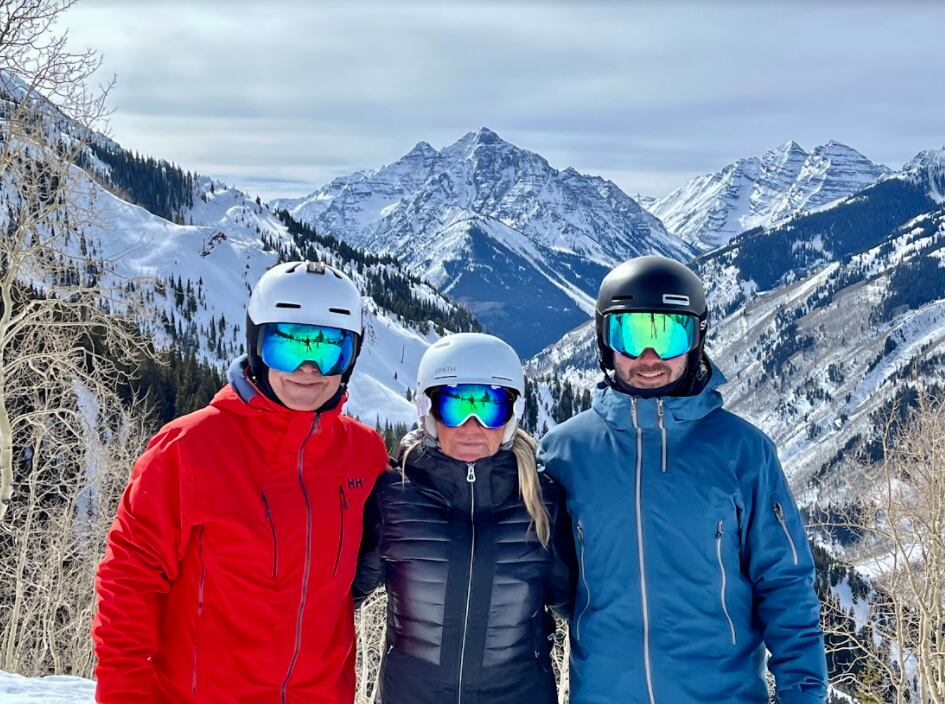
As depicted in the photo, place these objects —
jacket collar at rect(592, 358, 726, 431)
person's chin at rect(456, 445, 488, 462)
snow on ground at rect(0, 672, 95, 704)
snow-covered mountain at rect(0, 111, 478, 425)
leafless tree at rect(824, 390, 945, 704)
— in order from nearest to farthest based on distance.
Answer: jacket collar at rect(592, 358, 726, 431), person's chin at rect(456, 445, 488, 462), snow on ground at rect(0, 672, 95, 704), leafless tree at rect(824, 390, 945, 704), snow-covered mountain at rect(0, 111, 478, 425)

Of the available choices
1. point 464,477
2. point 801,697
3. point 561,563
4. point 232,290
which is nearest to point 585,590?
point 561,563

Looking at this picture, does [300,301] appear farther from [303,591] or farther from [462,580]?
[462,580]

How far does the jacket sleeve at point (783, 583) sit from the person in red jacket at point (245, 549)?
178cm

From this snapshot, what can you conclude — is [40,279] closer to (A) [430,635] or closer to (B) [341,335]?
(B) [341,335]

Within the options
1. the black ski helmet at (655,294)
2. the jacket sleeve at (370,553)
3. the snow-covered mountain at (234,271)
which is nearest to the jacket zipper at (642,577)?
the black ski helmet at (655,294)

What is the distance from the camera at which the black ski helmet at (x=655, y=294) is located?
12.4 feet

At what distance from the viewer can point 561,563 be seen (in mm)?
3588

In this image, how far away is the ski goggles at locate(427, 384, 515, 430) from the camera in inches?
147

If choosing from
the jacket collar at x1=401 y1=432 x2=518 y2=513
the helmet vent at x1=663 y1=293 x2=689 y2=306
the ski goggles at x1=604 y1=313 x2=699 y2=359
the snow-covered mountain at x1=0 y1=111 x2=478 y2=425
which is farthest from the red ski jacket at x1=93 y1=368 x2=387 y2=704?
the snow-covered mountain at x1=0 y1=111 x2=478 y2=425

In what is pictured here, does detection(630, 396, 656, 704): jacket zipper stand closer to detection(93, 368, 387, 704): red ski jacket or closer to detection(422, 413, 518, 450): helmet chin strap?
detection(422, 413, 518, 450): helmet chin strap

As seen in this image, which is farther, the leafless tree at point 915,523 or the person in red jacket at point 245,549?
the leafless tree at point 915,523

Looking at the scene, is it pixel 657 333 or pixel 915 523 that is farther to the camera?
pixel 915 523

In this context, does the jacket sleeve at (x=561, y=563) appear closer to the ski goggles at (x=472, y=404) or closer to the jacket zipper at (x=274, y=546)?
the ski goggles at (x=472, y=404)

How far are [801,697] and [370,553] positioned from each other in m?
2.00
